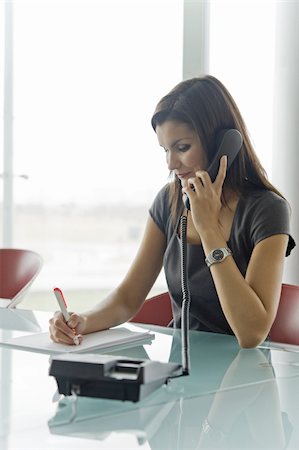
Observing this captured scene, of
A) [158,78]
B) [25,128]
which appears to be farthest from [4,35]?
[158,78]

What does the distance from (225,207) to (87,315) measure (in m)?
0.49

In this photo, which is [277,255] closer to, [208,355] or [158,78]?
[208,355]

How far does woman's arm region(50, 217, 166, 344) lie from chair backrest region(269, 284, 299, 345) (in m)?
0.38

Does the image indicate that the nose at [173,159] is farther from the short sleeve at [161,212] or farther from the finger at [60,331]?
the finger at [60,331]

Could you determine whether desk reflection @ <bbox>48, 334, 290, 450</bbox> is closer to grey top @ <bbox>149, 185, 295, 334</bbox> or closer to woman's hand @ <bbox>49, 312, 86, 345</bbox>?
woman's hand @ <bbox>49, 312, 86, 345</bbox>

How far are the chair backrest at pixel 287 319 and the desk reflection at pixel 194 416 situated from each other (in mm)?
553

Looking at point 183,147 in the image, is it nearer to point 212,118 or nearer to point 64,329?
point 212,118

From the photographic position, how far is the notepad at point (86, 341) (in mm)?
1452

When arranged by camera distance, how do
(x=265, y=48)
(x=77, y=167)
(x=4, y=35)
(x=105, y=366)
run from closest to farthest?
(x=105, y=366) → (x=265, y=48) → (x=4, y=35) → (x=77, y=167)

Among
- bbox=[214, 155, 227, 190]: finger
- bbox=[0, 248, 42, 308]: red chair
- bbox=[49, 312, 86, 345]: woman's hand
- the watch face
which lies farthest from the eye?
bbox=[0, 248, 42, 308]: red chair

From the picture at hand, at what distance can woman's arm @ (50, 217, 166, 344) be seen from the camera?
1767 millimetres

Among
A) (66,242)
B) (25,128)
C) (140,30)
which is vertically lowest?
(66,242)

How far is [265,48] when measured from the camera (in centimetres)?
354

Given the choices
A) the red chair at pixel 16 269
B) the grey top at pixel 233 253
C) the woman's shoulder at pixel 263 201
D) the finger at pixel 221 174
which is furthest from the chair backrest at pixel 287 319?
the red chair at pixel 16 269
